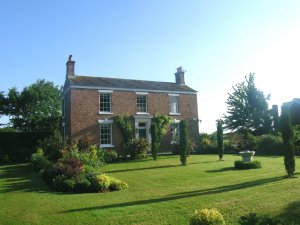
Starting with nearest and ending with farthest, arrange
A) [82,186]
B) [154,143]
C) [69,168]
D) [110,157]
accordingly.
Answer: [82,186], [69,168], [110,157], [154,143]

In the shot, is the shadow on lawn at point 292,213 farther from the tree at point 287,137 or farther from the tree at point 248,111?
the tree at point 248,111

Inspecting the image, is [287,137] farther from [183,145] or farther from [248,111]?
[248,111]

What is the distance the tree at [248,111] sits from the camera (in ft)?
152

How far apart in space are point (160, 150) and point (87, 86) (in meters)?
9.67

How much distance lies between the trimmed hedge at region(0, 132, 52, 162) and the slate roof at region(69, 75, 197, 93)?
798 cm

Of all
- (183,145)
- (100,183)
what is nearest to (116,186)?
(100,183)

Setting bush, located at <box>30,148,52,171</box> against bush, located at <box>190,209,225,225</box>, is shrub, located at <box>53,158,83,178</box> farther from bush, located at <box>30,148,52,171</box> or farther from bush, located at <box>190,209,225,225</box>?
bush, located at <box>190,209,225,225</box>

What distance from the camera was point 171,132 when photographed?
36094 mm

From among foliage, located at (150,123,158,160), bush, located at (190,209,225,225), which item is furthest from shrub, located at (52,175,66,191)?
foliage, located at (150,123,158,160)

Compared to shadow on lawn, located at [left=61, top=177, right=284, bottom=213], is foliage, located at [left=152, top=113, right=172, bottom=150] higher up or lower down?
higher up

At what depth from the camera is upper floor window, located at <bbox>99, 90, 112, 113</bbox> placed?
108 ft

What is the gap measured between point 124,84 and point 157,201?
76.5 feet

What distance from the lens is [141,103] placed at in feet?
115

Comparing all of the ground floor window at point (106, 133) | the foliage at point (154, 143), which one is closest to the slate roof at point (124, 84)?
the ground floor window at point (106, 133)
